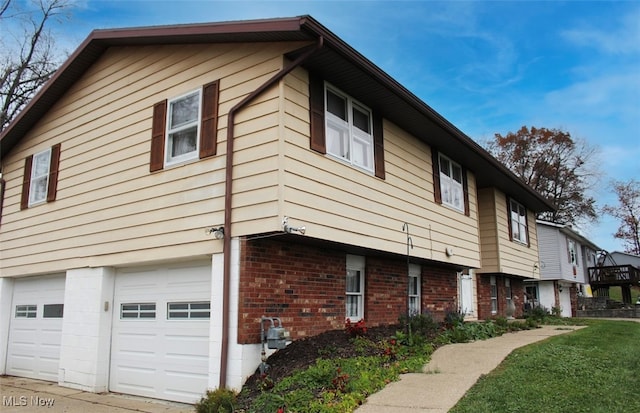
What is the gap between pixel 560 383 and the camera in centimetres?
639

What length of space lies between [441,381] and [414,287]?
5522mm

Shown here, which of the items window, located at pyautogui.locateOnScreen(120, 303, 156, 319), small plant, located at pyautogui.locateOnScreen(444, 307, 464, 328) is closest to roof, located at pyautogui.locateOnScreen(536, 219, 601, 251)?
small plant, located at pyautogui.locateOnScreen(444, 307, 464, 328)

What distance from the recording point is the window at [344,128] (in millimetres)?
8117

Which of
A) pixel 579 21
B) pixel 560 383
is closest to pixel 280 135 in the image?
pixel 560 383

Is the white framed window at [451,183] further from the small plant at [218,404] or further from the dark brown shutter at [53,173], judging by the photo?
the dark brown shutter at [53,173]

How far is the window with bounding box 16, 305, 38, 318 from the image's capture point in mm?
11775

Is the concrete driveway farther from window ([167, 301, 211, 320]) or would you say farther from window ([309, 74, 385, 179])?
window ([309, 74, 385, 179])

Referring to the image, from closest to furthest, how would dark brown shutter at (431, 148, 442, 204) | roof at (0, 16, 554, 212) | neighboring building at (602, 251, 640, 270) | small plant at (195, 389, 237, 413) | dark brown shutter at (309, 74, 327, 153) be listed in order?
small plant at (195, 389, 237, 413) < roof at (0, 16, 554, 212) < dark brown shutter at (309, 74, 327, 153) < dark brown shutter at (431, 148, 442, 204) < neighboring building at (602, 251, 640, 270)

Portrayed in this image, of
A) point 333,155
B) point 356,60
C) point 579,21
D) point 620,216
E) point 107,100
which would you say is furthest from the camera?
point 620,216

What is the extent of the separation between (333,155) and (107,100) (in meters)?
5.31

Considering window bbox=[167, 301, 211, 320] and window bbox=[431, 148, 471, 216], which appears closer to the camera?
window bbox=[167, 301, 211, 320]

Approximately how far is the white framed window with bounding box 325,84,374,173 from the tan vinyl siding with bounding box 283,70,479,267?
27cm

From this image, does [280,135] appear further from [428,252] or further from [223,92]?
[428,252]

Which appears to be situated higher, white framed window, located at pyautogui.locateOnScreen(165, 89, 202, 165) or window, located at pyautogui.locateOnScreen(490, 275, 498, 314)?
white framed window, located at pyautogui.locateOnScreen(165, 89, 202, 165)
